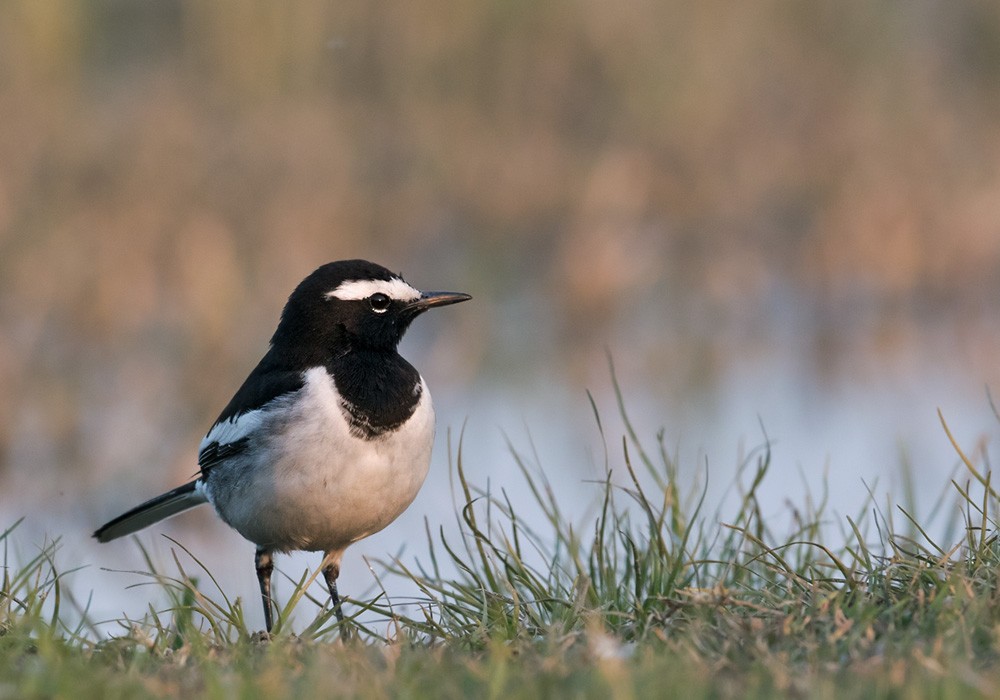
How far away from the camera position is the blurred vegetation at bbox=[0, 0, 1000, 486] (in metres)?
12.2

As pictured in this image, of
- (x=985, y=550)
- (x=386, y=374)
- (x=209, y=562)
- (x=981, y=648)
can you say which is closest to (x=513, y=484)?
(x=209, y=562)

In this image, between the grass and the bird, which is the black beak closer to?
the bird

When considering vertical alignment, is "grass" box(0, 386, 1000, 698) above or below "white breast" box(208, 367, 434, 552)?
below

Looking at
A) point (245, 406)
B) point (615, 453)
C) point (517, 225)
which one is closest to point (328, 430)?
point (245, 406)

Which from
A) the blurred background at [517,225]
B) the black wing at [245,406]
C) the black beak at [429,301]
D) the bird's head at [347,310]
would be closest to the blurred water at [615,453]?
the blurred background at [517,225]

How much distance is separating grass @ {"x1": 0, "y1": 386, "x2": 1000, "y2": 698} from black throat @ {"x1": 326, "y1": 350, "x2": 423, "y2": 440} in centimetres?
54

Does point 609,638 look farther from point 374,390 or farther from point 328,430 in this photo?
point 374,390

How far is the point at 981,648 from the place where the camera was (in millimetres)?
4223

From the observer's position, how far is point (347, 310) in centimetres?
627

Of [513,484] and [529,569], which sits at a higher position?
[513,484]

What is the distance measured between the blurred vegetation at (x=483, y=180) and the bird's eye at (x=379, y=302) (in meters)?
4.23

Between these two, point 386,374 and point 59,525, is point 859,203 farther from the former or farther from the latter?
point 386,374

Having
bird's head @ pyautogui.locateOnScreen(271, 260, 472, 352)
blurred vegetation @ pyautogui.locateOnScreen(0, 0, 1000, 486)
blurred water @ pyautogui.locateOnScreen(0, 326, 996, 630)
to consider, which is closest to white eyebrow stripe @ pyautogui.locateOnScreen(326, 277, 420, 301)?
bird's head @ pyautogui.locateOnScreen(271, 260, 472, 352)

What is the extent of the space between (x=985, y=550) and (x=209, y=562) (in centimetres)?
515
